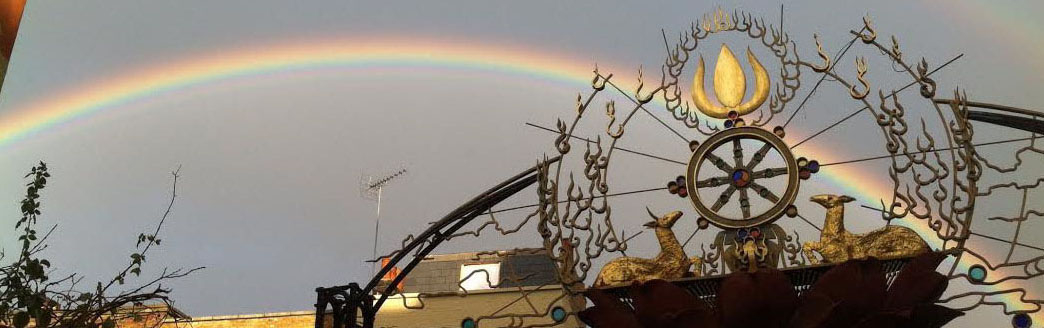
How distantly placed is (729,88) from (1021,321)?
4469 mm

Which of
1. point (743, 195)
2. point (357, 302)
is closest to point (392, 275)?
point (357, 302)

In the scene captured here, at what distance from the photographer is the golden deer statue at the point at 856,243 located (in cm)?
1074

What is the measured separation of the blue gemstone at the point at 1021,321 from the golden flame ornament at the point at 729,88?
3.95 m

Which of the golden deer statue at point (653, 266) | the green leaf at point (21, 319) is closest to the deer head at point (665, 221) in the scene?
the golden deer statue at point (653, 266)

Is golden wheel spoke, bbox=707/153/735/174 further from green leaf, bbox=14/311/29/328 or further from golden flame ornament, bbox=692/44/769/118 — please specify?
green leaf, bbox=14/311/29/328

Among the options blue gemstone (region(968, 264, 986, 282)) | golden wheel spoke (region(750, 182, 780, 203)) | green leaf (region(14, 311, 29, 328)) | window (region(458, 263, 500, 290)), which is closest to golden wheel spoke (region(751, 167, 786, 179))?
golden wheel spoke (region(750, 182, 780, 203))

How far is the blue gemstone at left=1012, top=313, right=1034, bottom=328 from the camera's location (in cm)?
1077

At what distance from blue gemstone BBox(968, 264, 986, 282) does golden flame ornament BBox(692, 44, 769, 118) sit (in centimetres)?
327

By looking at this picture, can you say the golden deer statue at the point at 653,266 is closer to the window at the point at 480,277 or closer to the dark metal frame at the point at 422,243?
the dark metal frame at the point at 422,243

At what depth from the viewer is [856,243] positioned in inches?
431

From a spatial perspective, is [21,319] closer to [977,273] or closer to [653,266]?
[653,266]

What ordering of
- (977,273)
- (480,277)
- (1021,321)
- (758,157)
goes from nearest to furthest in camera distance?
1. (1021,321)
2. (977,273)
3. (758,157)
4. (480,277)

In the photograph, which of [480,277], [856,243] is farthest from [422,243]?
[480,277]

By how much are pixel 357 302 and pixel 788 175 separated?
6309 mm
